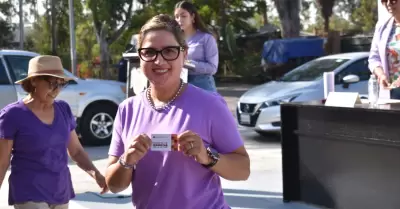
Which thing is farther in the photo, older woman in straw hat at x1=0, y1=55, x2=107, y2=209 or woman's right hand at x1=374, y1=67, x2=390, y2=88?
woman's right hand at x1=374, y1=67, x2=390, y2=88

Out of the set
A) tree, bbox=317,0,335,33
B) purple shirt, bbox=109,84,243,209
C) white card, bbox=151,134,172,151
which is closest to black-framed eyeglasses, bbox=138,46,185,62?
purple shirt, bbox=109,84,243,209

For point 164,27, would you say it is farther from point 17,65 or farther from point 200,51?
point 17,65

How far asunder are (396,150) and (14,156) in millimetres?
2865

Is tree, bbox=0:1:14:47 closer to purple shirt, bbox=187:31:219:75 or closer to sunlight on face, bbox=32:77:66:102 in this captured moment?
purple shirt, bbox=187:31:219:75

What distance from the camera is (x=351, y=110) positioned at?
18.7ft

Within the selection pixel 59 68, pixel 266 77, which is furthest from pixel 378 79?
pixel 266 77

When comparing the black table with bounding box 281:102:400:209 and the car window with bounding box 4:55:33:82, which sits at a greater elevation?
the car window with bounding box 4:55:33:82

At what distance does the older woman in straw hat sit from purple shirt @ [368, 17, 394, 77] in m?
2.82

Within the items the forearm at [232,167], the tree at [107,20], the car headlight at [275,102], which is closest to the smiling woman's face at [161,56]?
the forearm at [232,167]

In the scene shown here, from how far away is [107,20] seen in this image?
39.0m

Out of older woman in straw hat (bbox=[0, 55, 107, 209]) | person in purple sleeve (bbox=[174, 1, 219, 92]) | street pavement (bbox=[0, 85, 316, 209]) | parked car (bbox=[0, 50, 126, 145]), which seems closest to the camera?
older woman in straw hat (bbox=[0, 55, 107, 209])

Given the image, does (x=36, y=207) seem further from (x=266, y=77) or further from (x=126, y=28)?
(x=126, y=28)

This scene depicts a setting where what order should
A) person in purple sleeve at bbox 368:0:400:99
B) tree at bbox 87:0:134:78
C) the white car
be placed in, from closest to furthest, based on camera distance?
person in purple sleeve at bbox 368:0:400:99 < the white car < tree at bbox 87:0:134:78

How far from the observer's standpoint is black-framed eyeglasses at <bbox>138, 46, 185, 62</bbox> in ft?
8.95
